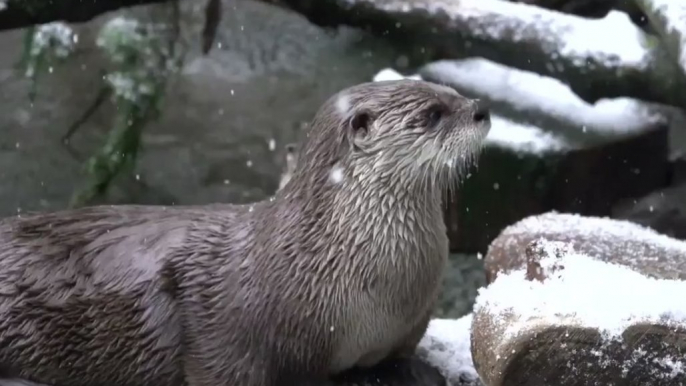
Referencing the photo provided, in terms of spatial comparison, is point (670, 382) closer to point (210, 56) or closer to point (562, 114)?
point (562, 114)

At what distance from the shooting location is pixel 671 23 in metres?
2.71

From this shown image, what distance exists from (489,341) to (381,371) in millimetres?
433

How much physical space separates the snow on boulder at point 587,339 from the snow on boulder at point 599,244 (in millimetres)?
405

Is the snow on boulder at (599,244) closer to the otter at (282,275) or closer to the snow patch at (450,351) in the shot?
the snow patch at (450,351)

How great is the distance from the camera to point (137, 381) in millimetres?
1932

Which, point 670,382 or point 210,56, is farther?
point 210,56

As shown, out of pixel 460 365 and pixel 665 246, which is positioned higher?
pixel 665 246

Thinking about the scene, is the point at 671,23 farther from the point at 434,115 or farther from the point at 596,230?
the point at 434,115

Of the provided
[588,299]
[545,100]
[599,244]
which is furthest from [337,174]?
[545,100]

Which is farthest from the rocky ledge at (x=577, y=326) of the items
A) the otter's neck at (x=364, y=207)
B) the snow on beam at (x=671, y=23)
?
the snow on beam at (x=671, y=23)

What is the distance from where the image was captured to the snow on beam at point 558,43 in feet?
10.00

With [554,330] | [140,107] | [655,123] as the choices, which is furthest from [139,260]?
[655,123]

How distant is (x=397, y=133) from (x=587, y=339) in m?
0.55

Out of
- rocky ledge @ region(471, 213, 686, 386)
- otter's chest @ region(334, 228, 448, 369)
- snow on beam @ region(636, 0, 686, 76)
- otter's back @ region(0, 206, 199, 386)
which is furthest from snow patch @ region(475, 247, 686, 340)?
snow on beam @ region(636, 0, 686, 76)
